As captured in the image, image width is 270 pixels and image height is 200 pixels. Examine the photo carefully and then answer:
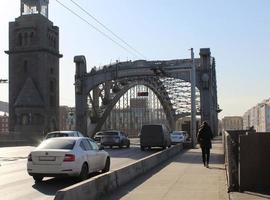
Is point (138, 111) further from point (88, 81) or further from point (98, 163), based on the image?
point (98, 163)

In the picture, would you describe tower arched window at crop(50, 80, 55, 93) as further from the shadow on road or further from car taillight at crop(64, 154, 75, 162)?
car taillight at crop(64, 154, 75, 162)

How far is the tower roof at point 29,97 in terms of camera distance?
347 feet

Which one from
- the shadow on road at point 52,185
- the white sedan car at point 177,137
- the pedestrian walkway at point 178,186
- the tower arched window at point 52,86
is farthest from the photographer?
the tower arched window at point 52,86

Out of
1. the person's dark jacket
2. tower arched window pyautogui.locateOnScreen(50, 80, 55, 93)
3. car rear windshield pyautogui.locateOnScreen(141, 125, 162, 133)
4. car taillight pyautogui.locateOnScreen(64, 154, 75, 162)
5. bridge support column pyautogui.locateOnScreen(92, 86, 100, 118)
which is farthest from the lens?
tower arched window pyautogui.locateOnScreen(50, 80, 55, 93)

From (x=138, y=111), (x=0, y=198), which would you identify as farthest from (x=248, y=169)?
(x=138, y=111)

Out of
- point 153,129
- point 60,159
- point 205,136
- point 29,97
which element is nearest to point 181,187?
point 60,159

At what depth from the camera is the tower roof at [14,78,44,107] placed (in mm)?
105625

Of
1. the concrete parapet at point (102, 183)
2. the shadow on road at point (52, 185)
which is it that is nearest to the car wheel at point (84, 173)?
the shadow on road at point (52, 185)

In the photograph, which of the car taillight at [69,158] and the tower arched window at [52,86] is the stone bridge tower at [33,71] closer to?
the tower arched window at [52,86]

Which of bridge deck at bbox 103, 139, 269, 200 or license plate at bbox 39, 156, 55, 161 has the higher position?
license plate at bbox 39, 156, 55, 161

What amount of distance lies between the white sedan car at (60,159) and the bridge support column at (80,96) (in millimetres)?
58594

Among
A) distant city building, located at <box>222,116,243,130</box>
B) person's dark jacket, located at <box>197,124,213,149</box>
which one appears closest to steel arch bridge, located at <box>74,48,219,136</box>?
person's dark jacket, located at <box>197,124,213,149</box>

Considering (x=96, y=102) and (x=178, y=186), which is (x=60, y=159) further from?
(x=96, y=102)

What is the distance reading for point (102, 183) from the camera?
42.4 ft
